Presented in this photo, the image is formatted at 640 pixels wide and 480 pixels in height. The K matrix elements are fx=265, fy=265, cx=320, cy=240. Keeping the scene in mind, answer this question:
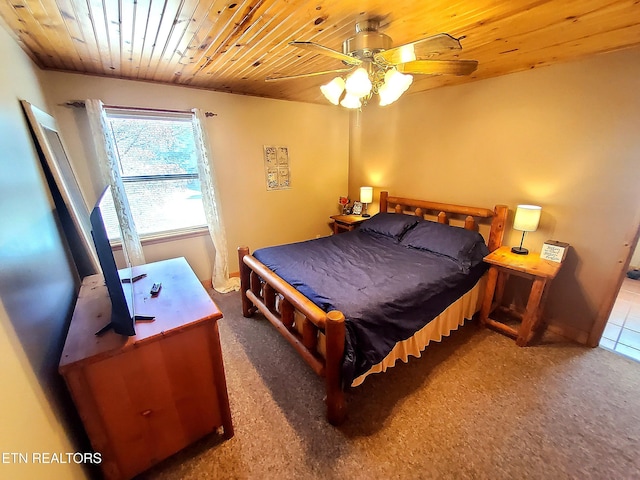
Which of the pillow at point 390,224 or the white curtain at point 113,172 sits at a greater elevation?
the white curtain at point 113,172

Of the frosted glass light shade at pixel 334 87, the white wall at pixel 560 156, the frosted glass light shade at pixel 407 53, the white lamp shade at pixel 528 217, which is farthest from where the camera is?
the white lamp shade at pixel 528 217

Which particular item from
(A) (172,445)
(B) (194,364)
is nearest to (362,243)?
(B) (194,364)

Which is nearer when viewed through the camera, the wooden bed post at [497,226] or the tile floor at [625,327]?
the tile floor at [625,327]

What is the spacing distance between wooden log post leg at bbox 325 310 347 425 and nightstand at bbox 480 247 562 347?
161 centimetres

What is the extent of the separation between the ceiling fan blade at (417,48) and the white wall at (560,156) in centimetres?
142

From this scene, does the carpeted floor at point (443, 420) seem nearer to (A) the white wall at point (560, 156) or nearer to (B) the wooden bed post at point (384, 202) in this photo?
(A) the white wall at point (560, 156)

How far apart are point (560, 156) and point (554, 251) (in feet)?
2.59

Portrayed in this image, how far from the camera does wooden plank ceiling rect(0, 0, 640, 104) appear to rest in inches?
51.2

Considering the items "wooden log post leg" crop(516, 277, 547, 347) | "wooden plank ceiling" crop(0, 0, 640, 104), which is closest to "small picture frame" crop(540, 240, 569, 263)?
"wooden log post leg" crop(516, 277, 547, 347)

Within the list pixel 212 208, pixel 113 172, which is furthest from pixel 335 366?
pixel 113 172

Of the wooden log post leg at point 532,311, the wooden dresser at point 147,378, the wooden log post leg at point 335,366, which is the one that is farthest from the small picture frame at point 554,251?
the wooden dresser at point 147,378

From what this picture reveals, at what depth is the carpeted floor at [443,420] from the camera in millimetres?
1388

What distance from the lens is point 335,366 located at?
152cm

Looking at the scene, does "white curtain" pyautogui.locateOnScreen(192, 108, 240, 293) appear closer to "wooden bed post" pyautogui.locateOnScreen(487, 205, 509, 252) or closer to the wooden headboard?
the wooden headboard
